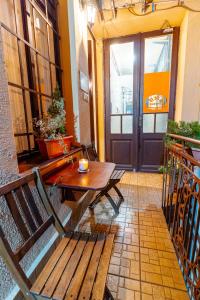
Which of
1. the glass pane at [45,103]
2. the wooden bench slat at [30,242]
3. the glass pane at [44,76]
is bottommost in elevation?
the wooden bench slat at [30,242]

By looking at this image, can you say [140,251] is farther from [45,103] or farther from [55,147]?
[45,103]

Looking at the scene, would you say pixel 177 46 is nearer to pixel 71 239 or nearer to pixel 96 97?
pixel 96 97

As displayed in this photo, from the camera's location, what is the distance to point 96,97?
3.47 metres

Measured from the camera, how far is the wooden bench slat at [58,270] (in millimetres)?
731

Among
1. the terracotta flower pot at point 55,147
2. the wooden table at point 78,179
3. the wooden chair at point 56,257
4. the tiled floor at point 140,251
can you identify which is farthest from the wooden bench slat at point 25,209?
the tiled floor at point 140,251

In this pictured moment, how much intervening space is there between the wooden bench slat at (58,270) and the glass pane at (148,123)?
Result: 9.37ft

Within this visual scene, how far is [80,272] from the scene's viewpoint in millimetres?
809

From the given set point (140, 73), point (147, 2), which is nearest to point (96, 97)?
point (140, 73)

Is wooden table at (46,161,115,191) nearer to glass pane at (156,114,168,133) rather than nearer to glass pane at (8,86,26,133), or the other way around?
glass pane at (8,86,26,133)

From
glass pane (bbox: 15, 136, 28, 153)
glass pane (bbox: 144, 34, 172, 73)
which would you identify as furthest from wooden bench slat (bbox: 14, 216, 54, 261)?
glass pane (bbox: 144, 34, 172, 73)

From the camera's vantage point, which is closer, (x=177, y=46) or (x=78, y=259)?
(x=78, y=259)

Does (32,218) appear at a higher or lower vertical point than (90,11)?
lower

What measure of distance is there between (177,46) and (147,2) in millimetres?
1058

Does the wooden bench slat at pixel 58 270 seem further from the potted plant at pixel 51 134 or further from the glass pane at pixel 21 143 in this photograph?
the glass pane at pixel 21 143
